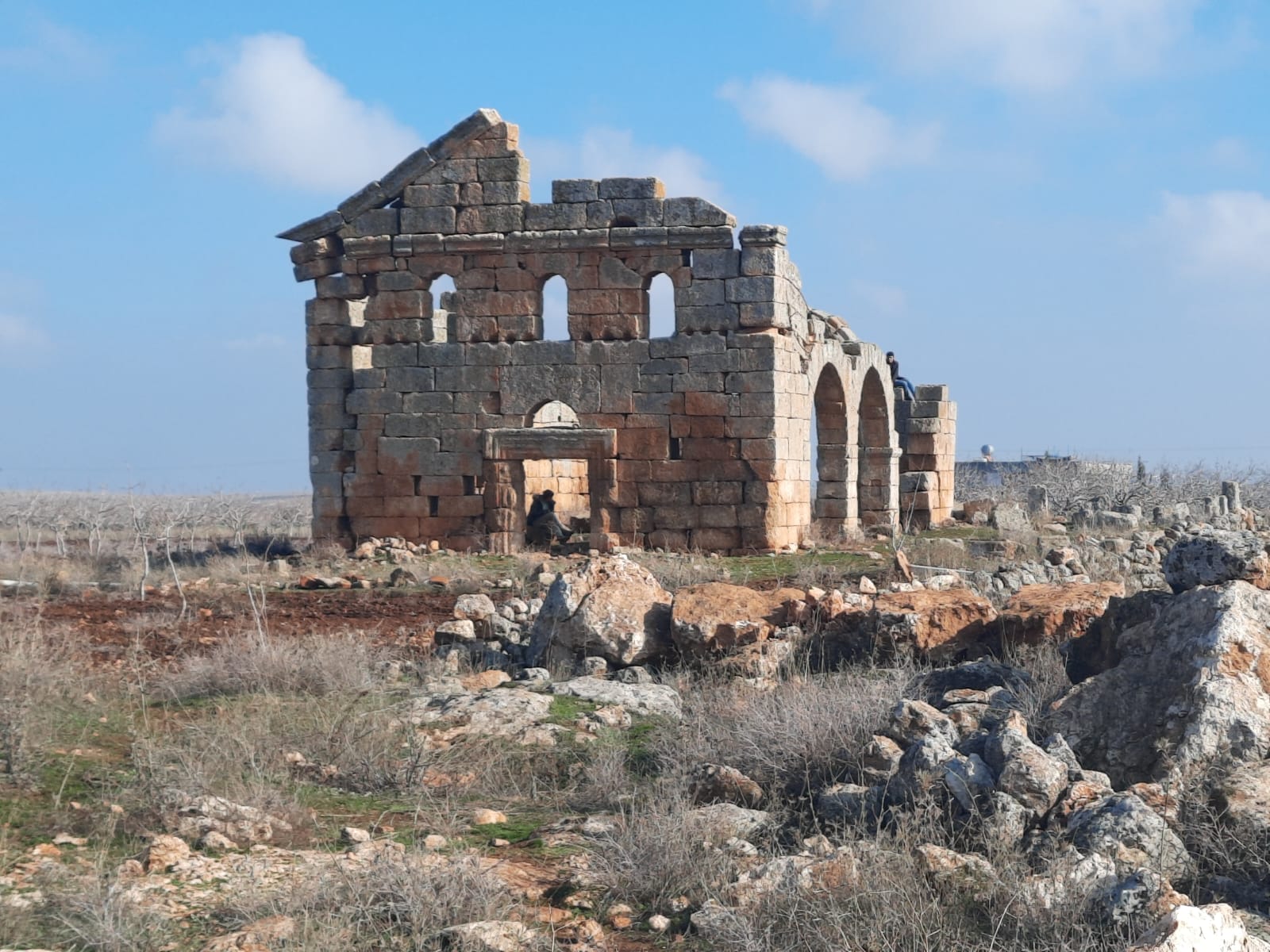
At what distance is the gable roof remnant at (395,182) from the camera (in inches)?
694

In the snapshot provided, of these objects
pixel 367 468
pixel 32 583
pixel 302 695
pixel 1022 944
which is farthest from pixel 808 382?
pixel 1022 944

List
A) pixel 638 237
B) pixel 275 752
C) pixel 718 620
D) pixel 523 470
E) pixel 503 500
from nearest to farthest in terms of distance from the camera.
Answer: pixel 275 752 < pixel 718 620 < pixel 638 237 < pixel 503 500 < pixel 523 470

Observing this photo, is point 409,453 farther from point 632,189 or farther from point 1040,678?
point 1040,678

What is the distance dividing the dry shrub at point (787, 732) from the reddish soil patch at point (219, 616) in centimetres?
411

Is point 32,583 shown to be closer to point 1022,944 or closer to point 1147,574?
point 1147,574

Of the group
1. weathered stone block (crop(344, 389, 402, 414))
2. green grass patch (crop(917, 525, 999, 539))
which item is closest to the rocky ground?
weathered stone block (crop(344, 389, 402, 414))

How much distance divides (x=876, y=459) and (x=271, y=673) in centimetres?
1527

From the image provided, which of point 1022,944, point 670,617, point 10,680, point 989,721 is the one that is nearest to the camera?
point 1022,944

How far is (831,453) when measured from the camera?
65.6 feet

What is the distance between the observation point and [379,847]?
507 centimetres

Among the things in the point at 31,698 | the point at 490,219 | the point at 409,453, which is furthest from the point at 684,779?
the point at 490,219

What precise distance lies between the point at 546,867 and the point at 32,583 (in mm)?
11561

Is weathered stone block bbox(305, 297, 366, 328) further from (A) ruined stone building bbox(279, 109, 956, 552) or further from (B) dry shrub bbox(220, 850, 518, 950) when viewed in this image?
(B) dry shrub bbox(220, 850, 518, 950)

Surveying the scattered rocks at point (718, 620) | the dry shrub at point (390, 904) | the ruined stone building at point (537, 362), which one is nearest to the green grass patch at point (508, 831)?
the dry shrub at point (390, 904)
